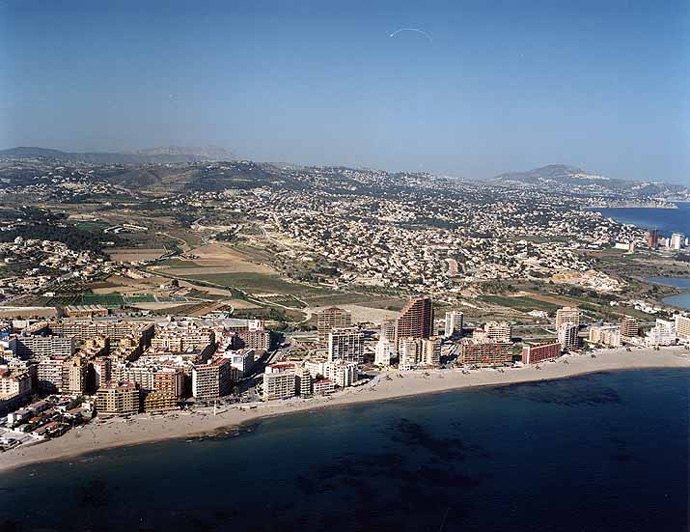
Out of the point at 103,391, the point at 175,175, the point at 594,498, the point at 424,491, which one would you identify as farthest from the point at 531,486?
the point at 175,175

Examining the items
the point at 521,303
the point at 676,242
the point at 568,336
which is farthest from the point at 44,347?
the point at 676,242

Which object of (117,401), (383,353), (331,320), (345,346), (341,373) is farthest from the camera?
(331,320)

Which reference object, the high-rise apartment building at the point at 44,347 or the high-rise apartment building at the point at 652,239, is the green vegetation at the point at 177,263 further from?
the high-rise apartment building at the point at 652,239

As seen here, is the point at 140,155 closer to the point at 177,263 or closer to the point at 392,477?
the point at 177,263

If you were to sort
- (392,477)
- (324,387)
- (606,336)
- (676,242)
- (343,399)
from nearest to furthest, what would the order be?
(392,477), (343,399), (324,387), (606,336), (676,242)

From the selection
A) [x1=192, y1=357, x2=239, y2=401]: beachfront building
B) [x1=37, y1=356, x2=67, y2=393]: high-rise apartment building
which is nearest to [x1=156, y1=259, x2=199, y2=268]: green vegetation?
[x1=37, y1=356, x2=67, y2=393]: high-rise apartment building

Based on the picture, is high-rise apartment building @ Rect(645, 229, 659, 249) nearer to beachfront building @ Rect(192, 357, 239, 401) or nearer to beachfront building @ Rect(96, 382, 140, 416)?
beachfront building @ Rect(192, 357, 239, 401)

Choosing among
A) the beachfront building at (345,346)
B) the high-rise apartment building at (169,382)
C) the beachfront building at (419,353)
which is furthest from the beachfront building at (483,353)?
the high-rise apartment building at (169,382)
